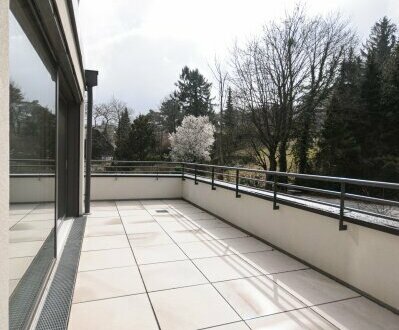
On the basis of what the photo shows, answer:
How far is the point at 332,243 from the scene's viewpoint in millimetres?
2783

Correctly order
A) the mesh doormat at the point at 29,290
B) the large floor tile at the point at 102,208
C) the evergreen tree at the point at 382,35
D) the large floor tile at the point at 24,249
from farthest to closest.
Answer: the evergreen tree at the point at 382,35
the large floor tile at the point at 102,208
the mesh doormat at the point at 29,290
the large floor tile at the point at 24,249

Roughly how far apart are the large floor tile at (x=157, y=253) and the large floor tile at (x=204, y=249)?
0.10 m

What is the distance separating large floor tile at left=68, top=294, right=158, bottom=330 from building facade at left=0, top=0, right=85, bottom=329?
299 mm

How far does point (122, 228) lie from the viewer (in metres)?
4.46

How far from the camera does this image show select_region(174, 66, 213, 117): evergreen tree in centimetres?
2767

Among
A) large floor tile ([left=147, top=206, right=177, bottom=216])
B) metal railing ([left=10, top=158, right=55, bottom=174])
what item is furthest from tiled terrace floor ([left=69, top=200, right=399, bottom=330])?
large floor tile ([left=147, top=206, right=177, bottom=216])

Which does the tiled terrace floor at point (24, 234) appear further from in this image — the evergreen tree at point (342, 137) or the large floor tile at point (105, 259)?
the evergreen tree at point (342, 137)

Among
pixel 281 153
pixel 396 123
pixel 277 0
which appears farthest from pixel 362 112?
pixel 277 0

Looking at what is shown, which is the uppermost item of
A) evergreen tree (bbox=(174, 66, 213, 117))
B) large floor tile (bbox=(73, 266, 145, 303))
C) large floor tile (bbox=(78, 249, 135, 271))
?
evergreen tree (bbox=(174, 66, 213, 117))

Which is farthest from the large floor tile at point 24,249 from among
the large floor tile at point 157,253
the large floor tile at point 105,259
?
the large floor tile at point 157,253

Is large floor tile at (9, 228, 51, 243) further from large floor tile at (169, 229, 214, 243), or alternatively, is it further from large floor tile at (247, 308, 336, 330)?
large floor tile at (169, 229, 214, 243)

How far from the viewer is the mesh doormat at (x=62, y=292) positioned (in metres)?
1.96

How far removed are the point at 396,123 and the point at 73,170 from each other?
51.3 feet

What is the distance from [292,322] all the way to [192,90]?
2747cm
